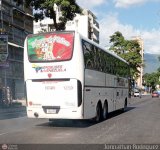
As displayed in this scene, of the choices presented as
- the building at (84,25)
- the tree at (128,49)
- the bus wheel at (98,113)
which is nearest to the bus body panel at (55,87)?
the bus wheel at (98,113)

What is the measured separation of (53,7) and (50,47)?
14092 mm

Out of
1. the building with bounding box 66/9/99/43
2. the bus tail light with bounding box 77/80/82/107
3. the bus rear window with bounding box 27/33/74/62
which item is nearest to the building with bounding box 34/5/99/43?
the building with bounding box 66/9/99/43

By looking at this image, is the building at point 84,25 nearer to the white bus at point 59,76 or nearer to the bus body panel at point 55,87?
the white bus at point 59,76

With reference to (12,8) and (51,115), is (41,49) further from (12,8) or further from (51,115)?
(12,8)

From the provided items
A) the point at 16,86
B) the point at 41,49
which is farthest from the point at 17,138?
the point at 16,86

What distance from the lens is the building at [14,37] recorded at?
4706cm

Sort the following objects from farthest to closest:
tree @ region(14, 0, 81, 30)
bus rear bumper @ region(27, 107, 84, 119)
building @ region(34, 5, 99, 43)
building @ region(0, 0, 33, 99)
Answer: building @ region(34, 5, 99, 43) < building @ region(0, 0, 33, 99) < tree @ region(14, 0, 81, 30) < bus rear bumper @ region(27, 107, 84, 119)

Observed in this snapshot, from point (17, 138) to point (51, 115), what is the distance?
10.6ft

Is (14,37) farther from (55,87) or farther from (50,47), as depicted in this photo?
(55,87)

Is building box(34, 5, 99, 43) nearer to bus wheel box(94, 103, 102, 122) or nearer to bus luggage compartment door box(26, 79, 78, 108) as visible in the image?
bus wheel box(94, 103, 102, 122)

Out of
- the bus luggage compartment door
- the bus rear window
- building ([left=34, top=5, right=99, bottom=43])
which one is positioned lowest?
the bus luggage compartment door

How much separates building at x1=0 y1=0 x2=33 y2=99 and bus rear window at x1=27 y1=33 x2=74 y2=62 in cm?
2946

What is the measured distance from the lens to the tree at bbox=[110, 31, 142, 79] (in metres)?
81.1

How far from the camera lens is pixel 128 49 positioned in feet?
271
